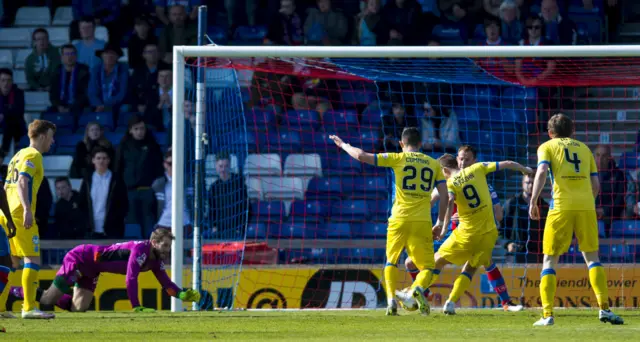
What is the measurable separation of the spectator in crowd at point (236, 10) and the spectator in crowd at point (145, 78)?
56.4 inches

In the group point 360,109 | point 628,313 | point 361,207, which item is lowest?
Answer: point 628,313

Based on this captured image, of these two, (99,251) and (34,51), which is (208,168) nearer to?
(99,251)

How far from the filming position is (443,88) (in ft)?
51.2

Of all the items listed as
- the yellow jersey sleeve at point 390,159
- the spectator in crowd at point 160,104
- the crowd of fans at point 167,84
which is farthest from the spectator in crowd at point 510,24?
the yellow jersey sleeve at point 390,159

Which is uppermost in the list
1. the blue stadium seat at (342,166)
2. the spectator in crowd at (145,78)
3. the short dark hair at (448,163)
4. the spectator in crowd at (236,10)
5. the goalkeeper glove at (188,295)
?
the spectator in crowd at (236,10)

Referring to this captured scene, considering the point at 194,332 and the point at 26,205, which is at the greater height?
the point at 26,205

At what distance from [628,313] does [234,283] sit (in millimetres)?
4464

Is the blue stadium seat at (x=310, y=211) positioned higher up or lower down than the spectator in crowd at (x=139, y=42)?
lower down

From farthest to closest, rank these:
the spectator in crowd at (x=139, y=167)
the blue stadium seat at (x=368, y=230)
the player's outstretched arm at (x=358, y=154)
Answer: the spectator in crowd at (x=139, y=167) → the blue stadium seat at (x=368, y=230) → the player's outstretched arm at (x=358, y=154)

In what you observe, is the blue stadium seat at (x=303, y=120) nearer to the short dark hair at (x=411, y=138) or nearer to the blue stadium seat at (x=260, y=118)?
the blue stadium seat at (x=260, y=118)

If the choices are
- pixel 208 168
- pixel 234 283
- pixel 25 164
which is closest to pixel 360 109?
pixel 208 168

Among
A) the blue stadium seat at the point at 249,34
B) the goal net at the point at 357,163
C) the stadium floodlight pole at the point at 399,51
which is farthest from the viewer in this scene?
the blue stadium seat at the point at 249,34

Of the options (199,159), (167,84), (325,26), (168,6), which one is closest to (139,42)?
(167,84)

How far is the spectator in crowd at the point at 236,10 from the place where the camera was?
18.1 meters
